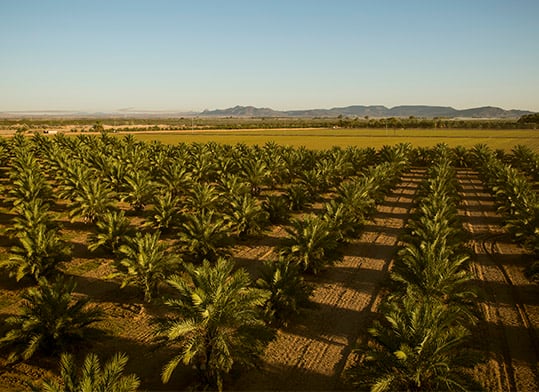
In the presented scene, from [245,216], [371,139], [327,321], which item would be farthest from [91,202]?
[371,139]

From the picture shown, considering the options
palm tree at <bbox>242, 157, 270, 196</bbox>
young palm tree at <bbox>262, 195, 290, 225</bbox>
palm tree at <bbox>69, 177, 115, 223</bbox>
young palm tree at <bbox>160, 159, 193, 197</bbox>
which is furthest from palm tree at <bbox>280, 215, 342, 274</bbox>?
palm tree at <bbox>242, 157, 270, 196</bbox>

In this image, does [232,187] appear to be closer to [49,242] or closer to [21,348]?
[49,242]

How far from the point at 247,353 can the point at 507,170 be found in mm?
22260

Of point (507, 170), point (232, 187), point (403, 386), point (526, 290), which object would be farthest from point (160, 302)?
point (507, 170)

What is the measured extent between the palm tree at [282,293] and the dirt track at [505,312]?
4.39 meters

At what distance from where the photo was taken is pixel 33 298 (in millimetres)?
9336

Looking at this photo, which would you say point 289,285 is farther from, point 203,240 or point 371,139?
point 371,139

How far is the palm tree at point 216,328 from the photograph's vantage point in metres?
7.76

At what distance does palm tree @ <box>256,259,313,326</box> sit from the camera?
414 inches

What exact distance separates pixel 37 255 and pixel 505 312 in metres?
14.0

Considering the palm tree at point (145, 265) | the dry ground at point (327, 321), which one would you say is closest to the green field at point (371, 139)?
the dry ground at point (327, 321)

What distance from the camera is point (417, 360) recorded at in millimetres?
7227

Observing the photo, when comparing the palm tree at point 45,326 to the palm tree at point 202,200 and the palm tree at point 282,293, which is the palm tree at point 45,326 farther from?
the palm tree at point 202,200

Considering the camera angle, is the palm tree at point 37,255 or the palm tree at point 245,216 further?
the palm tree at point 245,216
